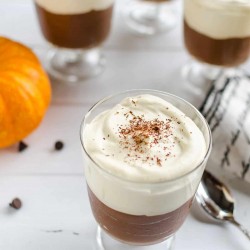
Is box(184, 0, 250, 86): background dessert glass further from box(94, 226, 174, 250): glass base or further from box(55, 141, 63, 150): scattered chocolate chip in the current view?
box(94, 226, 174, 250): glass base

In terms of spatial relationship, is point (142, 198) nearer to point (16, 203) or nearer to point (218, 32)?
point (16, 203)

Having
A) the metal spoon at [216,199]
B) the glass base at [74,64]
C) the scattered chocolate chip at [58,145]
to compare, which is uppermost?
the metal spoon at [216,199]

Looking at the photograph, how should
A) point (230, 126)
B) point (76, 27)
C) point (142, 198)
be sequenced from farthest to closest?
point (76, 27) < point (230, 126) < point (142, 198)

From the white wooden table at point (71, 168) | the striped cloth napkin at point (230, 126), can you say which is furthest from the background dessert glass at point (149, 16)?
the striped cloth napkin at point (230, 126)

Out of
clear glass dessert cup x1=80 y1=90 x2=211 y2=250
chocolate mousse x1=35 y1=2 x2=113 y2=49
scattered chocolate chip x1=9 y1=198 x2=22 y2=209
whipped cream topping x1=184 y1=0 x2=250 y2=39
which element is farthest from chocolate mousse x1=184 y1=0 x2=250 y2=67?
scattered chocolate chip x1=9 y1=198 x2=22 y2=209

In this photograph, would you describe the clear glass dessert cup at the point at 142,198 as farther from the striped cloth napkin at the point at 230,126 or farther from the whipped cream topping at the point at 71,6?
the whipped cream topping at the point at 71,6

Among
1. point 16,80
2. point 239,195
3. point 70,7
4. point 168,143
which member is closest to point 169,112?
point 168,143

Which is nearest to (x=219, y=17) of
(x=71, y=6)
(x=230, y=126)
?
(x=230, y=126)
